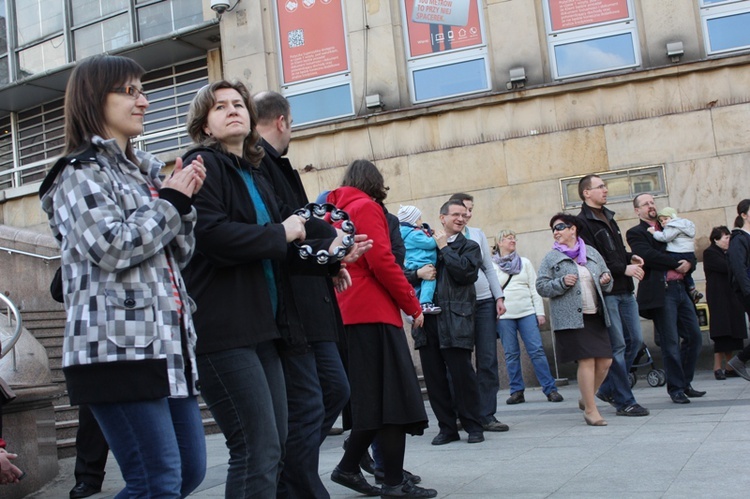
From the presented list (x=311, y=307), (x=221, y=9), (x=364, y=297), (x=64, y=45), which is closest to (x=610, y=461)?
(x=364, y=297)

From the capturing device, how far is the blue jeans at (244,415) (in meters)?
3.44

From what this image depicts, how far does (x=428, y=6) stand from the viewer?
1430 cm

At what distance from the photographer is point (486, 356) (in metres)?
8.28

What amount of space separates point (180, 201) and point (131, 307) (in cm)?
43

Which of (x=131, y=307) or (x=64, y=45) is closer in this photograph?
(x=131, y=307)

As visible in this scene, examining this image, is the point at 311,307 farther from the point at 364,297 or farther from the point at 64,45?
the point at 64,45

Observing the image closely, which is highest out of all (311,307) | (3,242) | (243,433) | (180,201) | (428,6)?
(428,6)

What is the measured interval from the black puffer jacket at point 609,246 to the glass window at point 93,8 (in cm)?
1254

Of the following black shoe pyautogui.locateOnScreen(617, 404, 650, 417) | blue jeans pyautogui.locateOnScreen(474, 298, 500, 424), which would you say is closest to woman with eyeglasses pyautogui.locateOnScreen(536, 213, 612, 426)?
black shoe pyautogui.locateOnScreen(617, 404, 650, 417)

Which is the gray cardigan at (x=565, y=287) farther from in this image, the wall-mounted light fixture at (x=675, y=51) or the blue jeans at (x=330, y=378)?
the wall-mounted light fixture at (x=675, y=51)

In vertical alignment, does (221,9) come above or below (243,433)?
above

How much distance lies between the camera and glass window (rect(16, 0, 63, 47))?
1900 cm

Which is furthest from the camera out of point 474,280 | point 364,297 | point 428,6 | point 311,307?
point 428,6

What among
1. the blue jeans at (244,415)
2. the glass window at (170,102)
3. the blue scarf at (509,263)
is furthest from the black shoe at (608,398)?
the glass window at (170,102)
